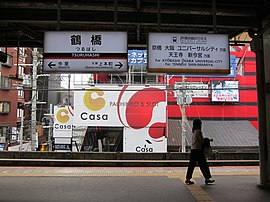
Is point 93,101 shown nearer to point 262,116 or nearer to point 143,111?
point 143,111

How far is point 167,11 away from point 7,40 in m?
4.09

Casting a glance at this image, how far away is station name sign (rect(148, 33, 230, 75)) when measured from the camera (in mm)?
4898

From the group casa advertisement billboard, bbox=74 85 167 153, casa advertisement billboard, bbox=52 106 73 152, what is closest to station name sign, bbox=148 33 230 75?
casa advertisement billboard, bbox=74 85 167 153

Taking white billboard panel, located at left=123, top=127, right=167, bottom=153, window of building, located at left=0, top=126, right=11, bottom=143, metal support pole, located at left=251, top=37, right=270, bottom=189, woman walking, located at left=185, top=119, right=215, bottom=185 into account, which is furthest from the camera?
window of building, located at left=0, top=126, right=11, bottom=143

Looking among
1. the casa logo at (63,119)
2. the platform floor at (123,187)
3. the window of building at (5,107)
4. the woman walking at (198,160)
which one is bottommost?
the platform floor at (123,187)

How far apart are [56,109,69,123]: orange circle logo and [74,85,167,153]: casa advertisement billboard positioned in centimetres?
83

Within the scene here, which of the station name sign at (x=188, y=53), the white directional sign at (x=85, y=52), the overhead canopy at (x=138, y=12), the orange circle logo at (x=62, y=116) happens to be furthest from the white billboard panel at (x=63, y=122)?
→ the station name sign at (x=188, y=53)

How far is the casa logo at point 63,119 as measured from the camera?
16.0 m

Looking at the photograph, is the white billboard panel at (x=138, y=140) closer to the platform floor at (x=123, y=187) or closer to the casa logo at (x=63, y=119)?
the casa logo at (x=63, y=119)

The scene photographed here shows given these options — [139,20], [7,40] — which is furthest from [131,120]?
[139,20]

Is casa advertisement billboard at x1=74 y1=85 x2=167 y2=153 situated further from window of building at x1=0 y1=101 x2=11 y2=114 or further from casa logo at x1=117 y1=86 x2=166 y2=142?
window of building at x1=0 y1=101 x2=11 y2=114

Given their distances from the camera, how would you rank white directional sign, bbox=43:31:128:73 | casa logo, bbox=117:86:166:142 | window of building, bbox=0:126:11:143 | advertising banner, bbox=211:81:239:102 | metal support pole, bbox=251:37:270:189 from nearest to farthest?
white directional sign, bbox=43:31:128:73 < metal support pole, bbox=251:37:270:189 < casa logo, bbox=117:86:166:142 < advertising banner, bbox=211:81:239:102 < window of building, bbox=0:126:11:143

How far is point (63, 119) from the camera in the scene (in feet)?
53.0

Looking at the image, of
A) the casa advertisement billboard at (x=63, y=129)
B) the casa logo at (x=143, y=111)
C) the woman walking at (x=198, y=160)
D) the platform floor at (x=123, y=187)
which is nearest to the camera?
the platform floor at (x=123, y=187)
